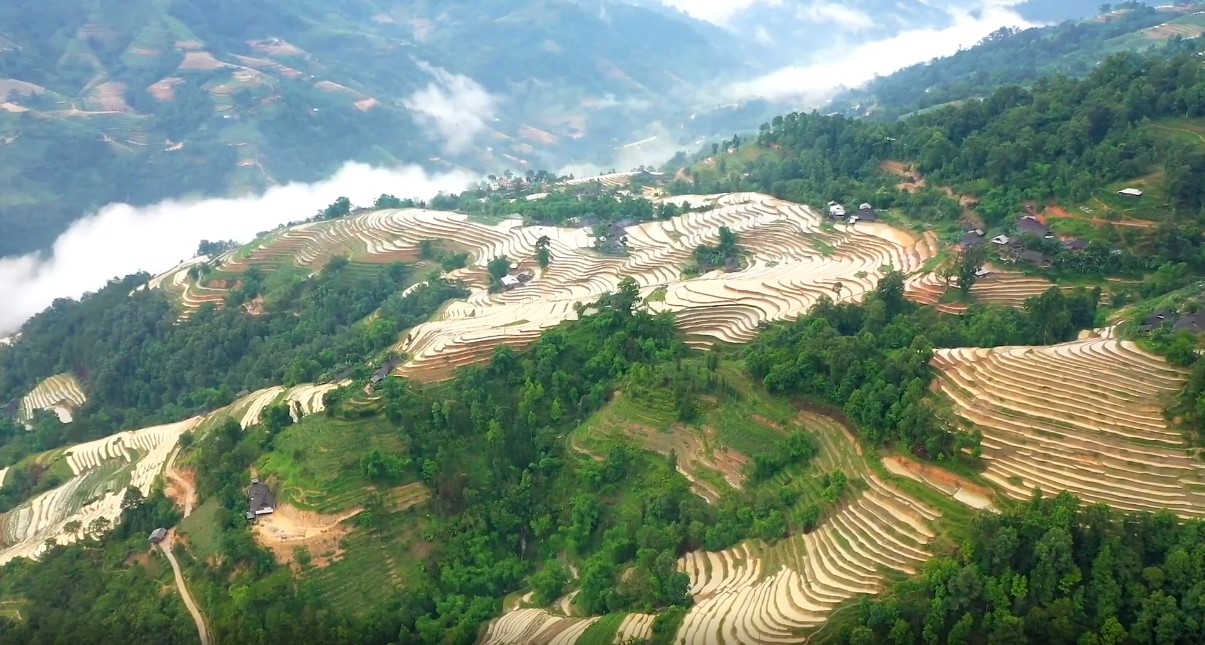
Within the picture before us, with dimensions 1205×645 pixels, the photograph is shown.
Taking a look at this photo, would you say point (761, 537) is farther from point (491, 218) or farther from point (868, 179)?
point (491, 218)

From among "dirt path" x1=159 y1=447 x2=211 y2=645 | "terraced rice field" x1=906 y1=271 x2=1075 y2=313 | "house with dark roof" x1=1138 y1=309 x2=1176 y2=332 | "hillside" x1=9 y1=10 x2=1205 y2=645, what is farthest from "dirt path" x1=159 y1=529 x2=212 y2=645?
"house with dark roof" x1=1138 y1=309 x2=1176 y2=332

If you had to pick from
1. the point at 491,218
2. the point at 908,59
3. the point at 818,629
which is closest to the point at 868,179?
the point at 491,218

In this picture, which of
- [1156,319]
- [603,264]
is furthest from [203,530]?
[1156,319]

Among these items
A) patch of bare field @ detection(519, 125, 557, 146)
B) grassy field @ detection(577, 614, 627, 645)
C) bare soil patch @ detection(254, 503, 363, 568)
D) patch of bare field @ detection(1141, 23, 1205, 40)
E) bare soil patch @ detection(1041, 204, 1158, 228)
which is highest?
patch of bare field @ detection(519, 125, 557, 146)

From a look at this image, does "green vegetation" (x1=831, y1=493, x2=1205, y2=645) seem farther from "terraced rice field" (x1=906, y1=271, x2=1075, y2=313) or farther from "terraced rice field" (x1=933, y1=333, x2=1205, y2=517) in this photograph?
"terraced rice field" (x1=906, y1=271, x2=1075, y2=313)

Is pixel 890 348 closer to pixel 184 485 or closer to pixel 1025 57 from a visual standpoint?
pixel 184 485

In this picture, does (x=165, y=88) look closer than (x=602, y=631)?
No
